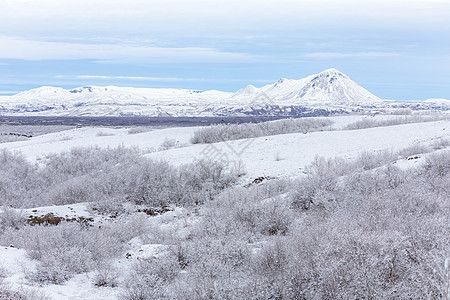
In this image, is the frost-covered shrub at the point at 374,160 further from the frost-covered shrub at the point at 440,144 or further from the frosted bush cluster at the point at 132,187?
the frosted bush cluster at the point at 132,187

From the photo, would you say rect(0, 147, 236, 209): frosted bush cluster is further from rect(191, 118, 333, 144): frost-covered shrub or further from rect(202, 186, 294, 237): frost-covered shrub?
rect(191, 118, 333, 144): frost-covered shrub

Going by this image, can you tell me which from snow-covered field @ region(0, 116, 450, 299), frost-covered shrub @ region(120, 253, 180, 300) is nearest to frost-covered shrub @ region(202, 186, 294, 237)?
snow-covered field @ region(0, 116, 450, 299)

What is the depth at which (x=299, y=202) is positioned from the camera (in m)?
7.86

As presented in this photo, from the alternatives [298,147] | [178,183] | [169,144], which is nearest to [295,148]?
[298,147]

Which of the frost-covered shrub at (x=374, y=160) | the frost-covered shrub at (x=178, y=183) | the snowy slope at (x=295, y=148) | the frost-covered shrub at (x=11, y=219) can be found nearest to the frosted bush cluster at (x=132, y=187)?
the frost-covered shrub at (x=178, y=183)

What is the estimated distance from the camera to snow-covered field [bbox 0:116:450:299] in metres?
4.65

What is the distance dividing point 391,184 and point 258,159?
654 centimetres

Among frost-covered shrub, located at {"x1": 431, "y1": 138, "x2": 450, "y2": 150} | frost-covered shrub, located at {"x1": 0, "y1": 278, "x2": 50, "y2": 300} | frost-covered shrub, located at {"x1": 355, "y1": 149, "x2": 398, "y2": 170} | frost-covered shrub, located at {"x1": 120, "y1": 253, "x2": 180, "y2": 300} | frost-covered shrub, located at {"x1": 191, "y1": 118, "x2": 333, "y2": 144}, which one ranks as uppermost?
frost-covered shrub, located at {"x1": 191, "y1": 118, "x2": 333, "y2": 144}

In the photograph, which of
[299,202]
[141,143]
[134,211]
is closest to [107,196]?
[134,211]

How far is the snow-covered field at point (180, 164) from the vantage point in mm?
4652

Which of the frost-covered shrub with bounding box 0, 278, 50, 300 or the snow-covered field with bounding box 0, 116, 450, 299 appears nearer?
the frost-covered shrub with bounding box 0, 278, 50, 300

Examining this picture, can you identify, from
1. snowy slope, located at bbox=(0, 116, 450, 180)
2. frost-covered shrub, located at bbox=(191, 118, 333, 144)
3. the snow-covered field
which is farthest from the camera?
frost-covered shrub, located at bbox=(191, 118, 333, 144)

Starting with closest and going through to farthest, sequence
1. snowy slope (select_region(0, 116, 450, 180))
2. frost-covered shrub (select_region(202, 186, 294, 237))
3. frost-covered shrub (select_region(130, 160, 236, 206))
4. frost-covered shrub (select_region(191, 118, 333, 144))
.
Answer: frost-covered shrub (select_region(202, 186, 294, 237)), frost-covered shrub (select_region(130, 160, 236, 206)), snowy slope (select_region(0, 116, 450, 180)), frost-covered shrub (select_region(191, 118, 333, 144))

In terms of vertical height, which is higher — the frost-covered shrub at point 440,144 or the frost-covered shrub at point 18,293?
the frost-covered shrub at point 440,144
